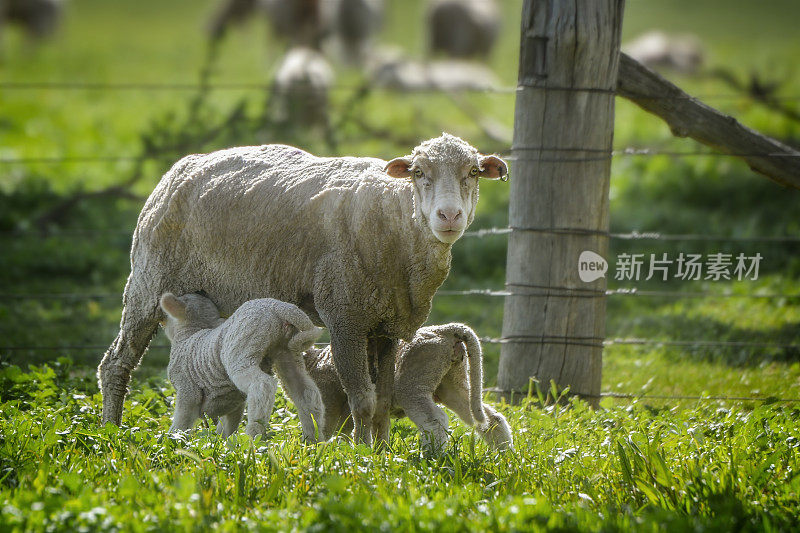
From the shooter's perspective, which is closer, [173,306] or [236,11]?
[173,306]

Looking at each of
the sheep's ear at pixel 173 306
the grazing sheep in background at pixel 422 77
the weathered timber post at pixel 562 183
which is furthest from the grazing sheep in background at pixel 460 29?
the sheep's ear at pixel 173 306

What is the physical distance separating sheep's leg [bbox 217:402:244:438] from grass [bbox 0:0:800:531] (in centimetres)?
26

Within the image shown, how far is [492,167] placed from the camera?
14.7 ft

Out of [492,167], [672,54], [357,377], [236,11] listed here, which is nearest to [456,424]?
[357,377]

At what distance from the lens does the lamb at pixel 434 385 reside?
4570 millimetres

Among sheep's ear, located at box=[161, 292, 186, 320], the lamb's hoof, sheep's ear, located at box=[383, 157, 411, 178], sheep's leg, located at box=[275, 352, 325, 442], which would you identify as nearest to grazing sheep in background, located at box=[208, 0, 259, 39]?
sheep's ear, located at box=[161, 292, 186, 320]

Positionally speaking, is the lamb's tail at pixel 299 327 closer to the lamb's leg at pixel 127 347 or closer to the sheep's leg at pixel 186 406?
the sheep's leg at pixel 186 406

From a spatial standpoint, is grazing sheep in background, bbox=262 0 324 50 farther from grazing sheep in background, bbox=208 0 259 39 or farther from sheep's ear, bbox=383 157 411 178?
sheep's ear, bbox=383 157 411 178

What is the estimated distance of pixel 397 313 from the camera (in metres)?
4.60

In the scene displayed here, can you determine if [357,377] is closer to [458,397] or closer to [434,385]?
[434,385]

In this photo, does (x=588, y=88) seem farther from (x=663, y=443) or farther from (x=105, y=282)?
(x=105, y=282)

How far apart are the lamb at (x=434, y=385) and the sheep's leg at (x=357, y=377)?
0.34ft

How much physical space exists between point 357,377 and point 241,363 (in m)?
0.59

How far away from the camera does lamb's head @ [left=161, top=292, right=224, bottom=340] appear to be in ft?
15.4
